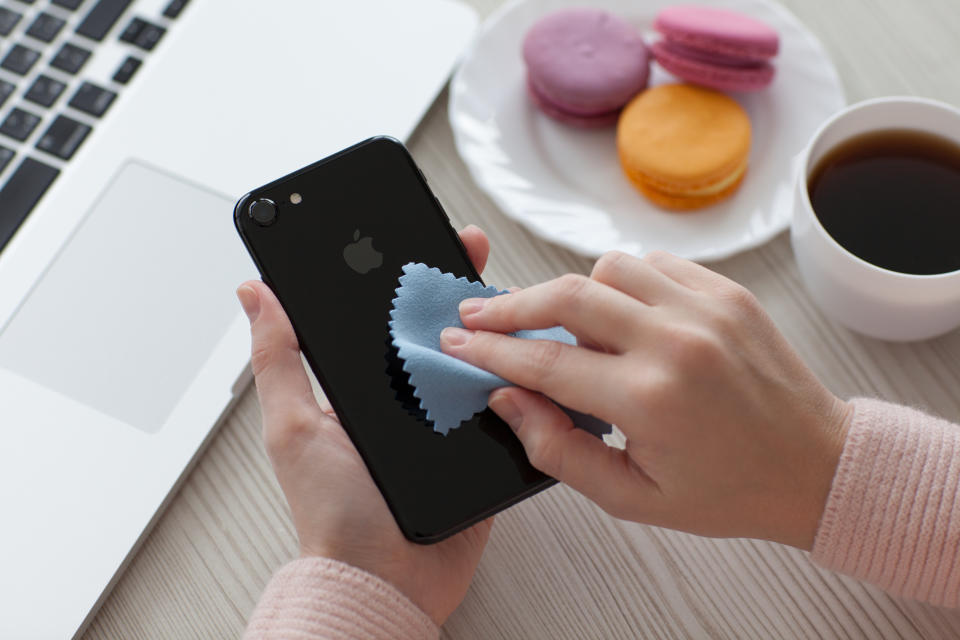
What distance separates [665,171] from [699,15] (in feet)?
0.46

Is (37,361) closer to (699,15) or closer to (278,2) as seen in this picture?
(278,2)

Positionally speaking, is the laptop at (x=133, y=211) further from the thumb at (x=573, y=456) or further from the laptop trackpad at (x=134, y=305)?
the thumb at (x=573, y=456)

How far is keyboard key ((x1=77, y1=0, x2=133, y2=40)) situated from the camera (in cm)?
72

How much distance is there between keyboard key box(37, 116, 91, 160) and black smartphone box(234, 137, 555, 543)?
0.26 metres

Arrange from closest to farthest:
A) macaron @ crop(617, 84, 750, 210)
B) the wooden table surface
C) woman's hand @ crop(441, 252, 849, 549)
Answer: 1. woman's hand @ crop(441, 252, 849, 549)
2. the wooden table surface
3. macaron @ crop(617, 84, 750, 210)

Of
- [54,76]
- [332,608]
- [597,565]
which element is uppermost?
[54,76]

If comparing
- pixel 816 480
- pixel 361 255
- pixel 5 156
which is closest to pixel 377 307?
pixel 361 255

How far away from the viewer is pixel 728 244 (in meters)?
0.63

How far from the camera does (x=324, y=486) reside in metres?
0.49

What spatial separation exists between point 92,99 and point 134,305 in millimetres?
207

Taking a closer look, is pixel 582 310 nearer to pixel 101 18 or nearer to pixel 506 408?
pixel 506 408

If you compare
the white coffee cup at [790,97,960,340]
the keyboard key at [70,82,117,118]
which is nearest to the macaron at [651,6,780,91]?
the white coffee cup at [790,97,960,340]

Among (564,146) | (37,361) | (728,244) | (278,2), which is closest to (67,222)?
(37,361)

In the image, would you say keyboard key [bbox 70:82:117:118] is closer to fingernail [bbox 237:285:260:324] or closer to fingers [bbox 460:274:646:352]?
fingernail [bbox 237:285:260:324]
